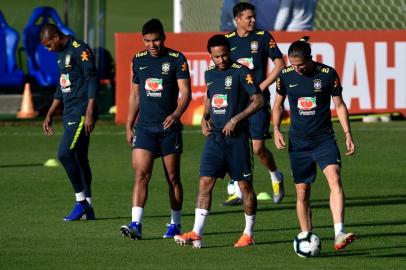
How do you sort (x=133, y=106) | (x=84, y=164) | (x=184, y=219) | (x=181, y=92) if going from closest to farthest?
(x=181, y=92) → (x=133, y=106) → (x=184, y=219) → (x=84, y=164)

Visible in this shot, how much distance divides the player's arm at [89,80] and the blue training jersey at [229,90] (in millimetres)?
1889

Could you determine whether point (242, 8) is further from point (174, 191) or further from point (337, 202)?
point (337, 202)

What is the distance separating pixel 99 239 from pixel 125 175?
5.56 m

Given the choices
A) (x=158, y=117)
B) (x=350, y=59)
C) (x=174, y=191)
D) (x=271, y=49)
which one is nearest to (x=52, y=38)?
(x=158, y=117)

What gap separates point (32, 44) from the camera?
30.9 metres

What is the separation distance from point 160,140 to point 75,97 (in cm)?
158

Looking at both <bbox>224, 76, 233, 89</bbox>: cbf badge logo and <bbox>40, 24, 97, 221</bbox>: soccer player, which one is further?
<bbox>40, 24, 97, 221</bbox>: soccer player

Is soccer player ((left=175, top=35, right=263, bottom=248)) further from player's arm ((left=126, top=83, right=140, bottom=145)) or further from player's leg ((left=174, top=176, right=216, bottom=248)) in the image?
player's arm ((left=126, top=83, right=140, bottom=145))

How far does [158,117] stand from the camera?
1392 cm

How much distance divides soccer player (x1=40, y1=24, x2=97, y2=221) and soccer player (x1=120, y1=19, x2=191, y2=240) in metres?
0.97

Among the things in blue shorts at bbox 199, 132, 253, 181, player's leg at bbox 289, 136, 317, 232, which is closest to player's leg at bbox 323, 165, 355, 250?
player's leg at bbox 289, 136, 317, 232

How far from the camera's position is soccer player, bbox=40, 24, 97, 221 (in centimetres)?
1490

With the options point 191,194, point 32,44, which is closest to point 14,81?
point 32,44

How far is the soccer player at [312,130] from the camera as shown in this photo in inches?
Answer: 513
